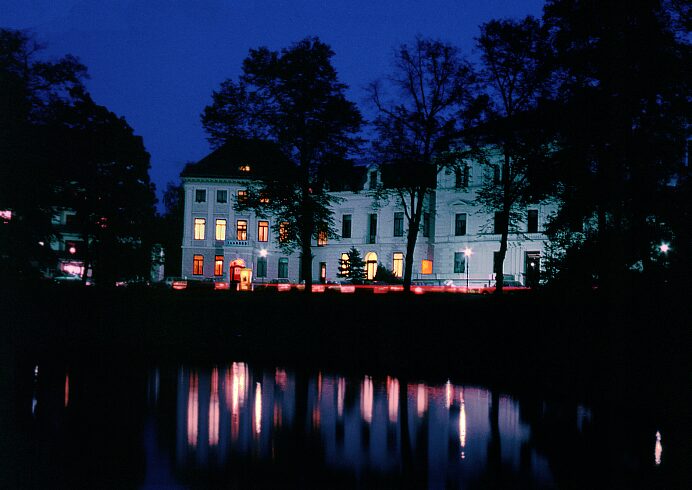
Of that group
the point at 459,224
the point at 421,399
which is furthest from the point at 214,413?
the point at 459,224

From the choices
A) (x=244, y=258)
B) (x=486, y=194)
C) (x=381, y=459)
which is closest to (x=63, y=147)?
(x=486, y=194)

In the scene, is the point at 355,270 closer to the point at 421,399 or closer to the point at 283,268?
the point at 283,268

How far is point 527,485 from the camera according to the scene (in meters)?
7.53

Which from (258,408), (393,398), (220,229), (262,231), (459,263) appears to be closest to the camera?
(258,408)

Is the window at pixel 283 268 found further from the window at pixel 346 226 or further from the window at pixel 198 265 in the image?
the window at pixel 198 265

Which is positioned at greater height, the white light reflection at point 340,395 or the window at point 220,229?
the window at point 220,229

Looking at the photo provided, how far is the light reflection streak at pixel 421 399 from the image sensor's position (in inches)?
494

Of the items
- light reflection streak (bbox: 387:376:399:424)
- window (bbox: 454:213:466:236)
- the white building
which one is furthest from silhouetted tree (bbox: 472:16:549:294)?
window (bbox: 454:213:466:236)

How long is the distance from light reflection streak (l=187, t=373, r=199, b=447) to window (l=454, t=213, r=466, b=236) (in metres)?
50.6

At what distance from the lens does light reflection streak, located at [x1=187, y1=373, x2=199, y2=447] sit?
9586 mm

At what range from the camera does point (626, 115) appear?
70.8ft

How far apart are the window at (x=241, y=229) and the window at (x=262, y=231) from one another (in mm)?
1450

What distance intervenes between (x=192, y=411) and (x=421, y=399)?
4.73 m

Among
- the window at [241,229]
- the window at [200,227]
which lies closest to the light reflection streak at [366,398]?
the window at [241,229]
